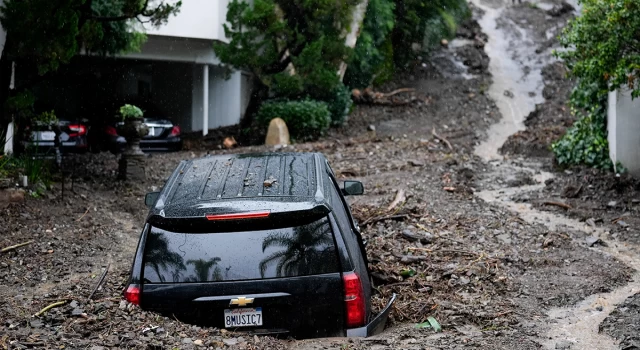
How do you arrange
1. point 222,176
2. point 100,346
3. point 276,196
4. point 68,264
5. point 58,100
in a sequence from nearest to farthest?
point 100,346
point 276,196
point 222,176
point 68,264
point 58,100

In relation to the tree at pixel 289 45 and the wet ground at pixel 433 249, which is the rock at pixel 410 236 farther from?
the tree at pixel 289 45

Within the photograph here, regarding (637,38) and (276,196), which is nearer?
(276,196)

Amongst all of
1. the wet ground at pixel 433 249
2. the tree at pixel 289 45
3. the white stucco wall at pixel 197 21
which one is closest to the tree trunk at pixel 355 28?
the tree at pixel 289 45

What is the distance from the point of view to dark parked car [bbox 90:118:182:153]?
734 inches

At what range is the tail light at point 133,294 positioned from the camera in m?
5.22

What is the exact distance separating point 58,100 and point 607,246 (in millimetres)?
20350

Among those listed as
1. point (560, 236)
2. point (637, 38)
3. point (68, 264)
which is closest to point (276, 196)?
point (68, 264)

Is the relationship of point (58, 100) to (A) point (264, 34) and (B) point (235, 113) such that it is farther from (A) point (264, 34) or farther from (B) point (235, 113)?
(A) point (264, 34)

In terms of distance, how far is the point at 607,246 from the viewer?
10523 mm

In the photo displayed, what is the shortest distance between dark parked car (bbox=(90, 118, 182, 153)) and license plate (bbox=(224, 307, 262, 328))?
45.8 feet

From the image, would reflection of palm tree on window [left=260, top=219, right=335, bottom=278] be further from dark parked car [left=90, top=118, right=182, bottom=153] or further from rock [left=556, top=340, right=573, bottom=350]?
dark parked car [left=90, top=118, right=182, bottom=153]

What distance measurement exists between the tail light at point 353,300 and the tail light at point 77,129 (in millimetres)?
13602

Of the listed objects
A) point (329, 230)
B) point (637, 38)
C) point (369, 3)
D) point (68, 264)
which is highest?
point (369, 3)

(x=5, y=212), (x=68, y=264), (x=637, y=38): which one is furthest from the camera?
(x=637, y=38)
